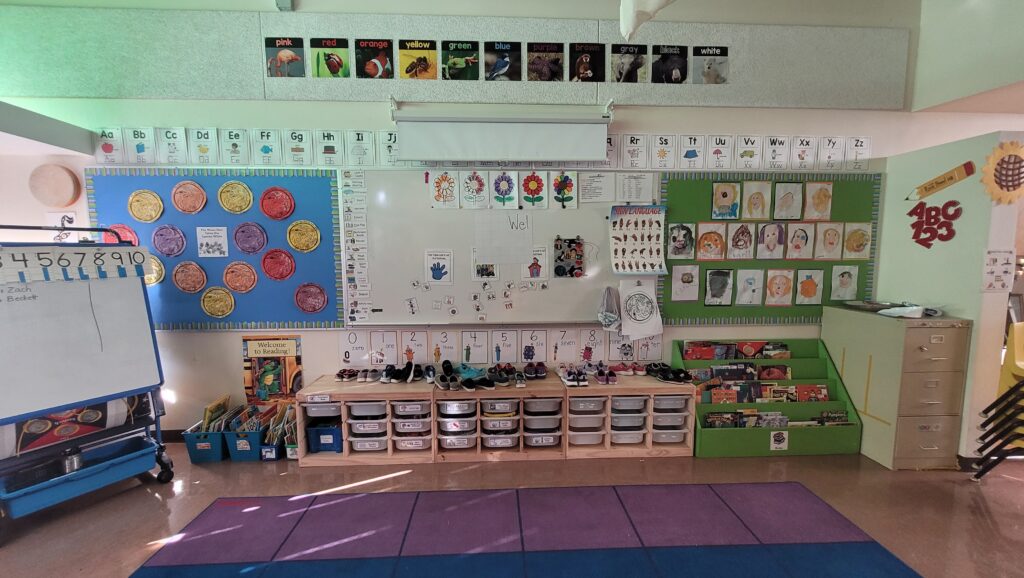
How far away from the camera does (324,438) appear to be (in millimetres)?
2775

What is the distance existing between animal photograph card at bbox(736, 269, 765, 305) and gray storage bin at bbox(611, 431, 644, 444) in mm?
1315

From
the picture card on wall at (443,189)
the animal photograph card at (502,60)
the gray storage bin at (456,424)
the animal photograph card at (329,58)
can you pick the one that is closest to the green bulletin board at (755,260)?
the animal photograph card at (502,60)

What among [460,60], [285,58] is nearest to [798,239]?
[460,60]

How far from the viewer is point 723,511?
7.36 ft

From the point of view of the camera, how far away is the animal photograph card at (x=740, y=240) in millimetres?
3012

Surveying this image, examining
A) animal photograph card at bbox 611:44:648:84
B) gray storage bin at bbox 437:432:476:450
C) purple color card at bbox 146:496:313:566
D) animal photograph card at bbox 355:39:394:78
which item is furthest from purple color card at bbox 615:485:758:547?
animal photograph card at bbox 355:39:394:78

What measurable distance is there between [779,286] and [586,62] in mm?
2287

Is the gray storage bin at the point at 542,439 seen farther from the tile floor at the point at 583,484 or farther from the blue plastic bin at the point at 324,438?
the blue plastic bin at the point at 324,438

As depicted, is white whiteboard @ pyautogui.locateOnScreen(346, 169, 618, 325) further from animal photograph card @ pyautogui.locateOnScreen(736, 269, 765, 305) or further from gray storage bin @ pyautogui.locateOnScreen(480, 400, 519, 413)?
animal photograph card @ pyautogui.locateOnScreen(736, 269, 765, 305)

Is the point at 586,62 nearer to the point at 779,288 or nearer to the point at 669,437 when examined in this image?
the point at 779,288

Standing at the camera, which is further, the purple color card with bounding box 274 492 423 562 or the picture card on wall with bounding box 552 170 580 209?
the picture card on wall with bounding box 552 170 580 209

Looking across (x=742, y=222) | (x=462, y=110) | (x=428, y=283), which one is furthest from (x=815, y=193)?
(x=428, y=283)

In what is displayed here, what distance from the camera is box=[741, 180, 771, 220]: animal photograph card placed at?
297 centimetres

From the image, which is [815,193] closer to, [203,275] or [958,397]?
[958,397]
